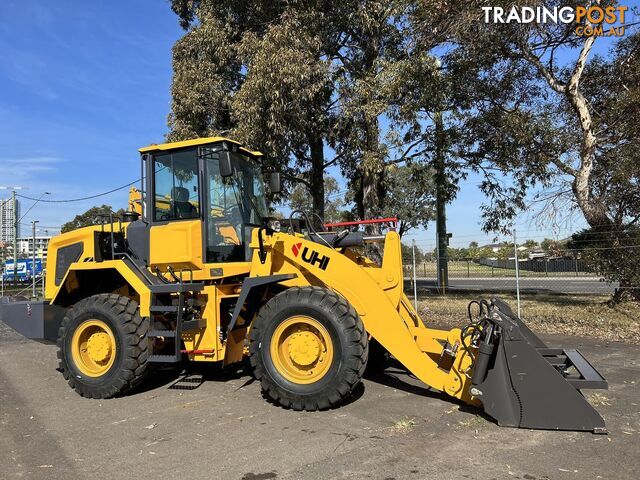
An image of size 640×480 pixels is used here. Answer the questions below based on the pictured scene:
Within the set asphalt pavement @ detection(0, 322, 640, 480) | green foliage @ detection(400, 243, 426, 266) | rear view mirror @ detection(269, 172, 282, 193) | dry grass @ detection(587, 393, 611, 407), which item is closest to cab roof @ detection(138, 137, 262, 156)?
rear view mirror @ detection(269, 172, 282, 193)

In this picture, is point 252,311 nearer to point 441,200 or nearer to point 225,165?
point 225,165

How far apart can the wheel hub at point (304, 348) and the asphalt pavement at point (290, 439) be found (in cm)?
55

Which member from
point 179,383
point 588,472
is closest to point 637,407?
point 588,472

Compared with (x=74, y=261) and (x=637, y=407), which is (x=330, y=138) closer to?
(x=74, y=261)

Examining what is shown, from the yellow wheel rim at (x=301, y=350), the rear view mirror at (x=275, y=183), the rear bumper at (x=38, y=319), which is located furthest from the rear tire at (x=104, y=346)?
the rear view mirror at (x=275, y=183)

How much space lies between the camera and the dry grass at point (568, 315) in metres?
9.64

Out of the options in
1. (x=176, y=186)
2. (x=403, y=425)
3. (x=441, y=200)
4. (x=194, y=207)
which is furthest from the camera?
(x=441, y=200)

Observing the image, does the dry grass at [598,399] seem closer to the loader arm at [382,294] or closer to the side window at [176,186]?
the loader arm at [382,294]

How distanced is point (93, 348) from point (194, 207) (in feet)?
6.72

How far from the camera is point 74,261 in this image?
6.84 metres

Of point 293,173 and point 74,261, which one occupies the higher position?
point 293,173

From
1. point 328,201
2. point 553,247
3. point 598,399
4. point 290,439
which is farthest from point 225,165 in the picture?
point 328,201

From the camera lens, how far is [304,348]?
529cm

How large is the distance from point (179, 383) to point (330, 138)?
934 centimetres
